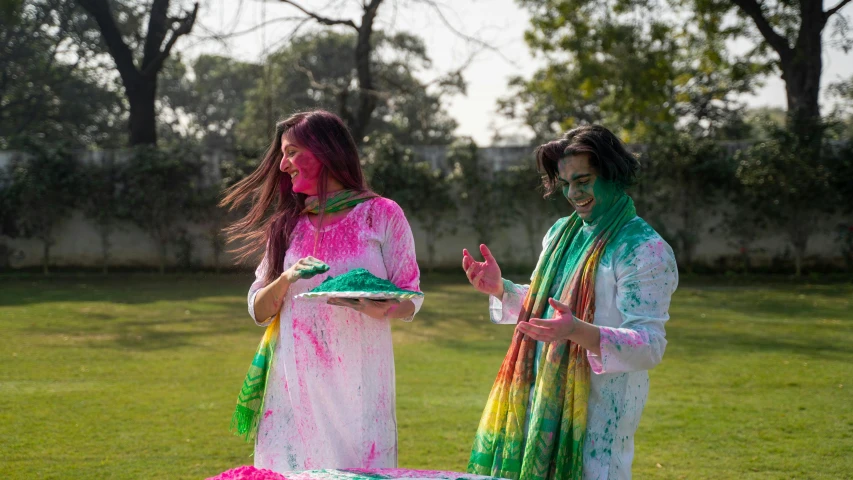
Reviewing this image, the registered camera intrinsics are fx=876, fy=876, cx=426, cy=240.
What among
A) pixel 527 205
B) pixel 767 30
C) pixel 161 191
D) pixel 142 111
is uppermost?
pixel 767 30

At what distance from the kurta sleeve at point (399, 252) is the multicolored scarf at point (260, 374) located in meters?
0.13

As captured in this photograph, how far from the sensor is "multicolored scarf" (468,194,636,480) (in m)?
2.52

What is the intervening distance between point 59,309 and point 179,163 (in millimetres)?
5379

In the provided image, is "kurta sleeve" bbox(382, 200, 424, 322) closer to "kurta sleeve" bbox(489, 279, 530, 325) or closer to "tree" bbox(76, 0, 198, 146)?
"kurta sleeve" bbox(489, 279, 530, 325)

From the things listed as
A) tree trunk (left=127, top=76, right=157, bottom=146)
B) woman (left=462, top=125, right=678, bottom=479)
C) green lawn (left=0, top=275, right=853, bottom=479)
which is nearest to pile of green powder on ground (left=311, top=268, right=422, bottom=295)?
woman (left=462, top=125, right=678, bottom=479)

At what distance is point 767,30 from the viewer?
16.4 meters

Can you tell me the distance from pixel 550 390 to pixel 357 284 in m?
0.65

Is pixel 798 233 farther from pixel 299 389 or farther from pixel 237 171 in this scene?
pixel 299 389

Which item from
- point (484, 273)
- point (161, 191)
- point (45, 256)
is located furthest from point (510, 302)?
point (45, 256)

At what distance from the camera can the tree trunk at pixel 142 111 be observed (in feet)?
59.2

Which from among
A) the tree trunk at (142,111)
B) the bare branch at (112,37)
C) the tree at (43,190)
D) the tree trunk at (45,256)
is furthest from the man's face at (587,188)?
the bare branch at (112,37)

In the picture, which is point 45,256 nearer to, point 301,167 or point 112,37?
point 112,37

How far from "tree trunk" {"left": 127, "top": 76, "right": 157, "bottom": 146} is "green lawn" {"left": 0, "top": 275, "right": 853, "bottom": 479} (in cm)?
663

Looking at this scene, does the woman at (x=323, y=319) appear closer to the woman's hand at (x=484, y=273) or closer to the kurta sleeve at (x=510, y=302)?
the woman's hand at (x=484, y=273)
